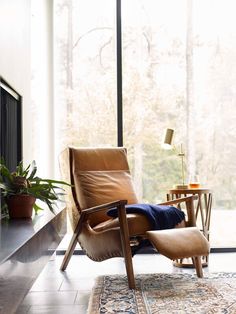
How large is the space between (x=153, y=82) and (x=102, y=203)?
1637mm

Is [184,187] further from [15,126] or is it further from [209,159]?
[15,126]

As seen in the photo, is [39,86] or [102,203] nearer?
[102,203]

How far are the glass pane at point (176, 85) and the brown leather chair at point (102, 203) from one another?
0.78 metres

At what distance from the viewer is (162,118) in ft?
15.4

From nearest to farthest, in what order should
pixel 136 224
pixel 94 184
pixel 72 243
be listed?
1. pixel 136 224
2. pixel 72 243
3. pixel 94 184

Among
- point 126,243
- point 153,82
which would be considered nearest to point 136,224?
point 126,243

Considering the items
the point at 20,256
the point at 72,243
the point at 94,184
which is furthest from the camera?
the point at 94,184

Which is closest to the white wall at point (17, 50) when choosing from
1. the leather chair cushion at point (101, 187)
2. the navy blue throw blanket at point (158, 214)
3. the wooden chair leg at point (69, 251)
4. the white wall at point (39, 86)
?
the white wall at point (39, 86)

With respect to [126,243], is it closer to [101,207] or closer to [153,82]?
[101,207]

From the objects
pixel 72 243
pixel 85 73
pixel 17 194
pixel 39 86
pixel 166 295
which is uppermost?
pixel 85 73

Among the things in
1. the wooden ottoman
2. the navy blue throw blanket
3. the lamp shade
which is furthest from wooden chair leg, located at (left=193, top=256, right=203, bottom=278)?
the lamp shade

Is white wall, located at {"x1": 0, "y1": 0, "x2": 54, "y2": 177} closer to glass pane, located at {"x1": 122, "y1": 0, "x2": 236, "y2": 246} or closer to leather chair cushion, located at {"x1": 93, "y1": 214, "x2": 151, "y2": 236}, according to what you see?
glass pane, located at {"x1": 122, "y1": 0, "x2": 236, "y2": 246}

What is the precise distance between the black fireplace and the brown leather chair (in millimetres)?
387

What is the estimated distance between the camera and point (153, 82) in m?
4.69
